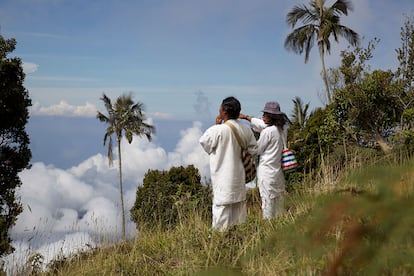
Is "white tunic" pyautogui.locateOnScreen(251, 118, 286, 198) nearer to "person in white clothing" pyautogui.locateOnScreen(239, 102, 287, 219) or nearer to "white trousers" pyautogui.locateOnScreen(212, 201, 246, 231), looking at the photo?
"person in white clothing" pyautogui.locateOnScreen(239, 102, 287, 219)

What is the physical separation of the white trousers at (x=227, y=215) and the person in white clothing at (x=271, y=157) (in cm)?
32

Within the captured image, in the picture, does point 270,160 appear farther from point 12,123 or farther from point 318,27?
point 318,27

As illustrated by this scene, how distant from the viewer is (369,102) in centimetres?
2022

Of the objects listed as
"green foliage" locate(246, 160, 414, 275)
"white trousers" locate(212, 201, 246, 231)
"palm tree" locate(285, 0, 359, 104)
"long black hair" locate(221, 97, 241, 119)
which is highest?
"palm tree" locate(285, 0, 359, 104)

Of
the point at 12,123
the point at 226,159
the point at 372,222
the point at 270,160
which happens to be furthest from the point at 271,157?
the point at 12,123

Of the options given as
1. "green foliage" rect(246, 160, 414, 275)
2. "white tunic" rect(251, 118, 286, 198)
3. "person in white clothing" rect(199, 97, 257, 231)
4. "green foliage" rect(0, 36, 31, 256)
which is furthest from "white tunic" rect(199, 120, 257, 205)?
"green foliage" rect(0, 36, 31, 256)

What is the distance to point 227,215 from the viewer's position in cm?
567

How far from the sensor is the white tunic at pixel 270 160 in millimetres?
5902

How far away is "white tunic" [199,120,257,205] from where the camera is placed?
5547 millimetres

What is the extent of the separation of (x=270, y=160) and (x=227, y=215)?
87 centimetres

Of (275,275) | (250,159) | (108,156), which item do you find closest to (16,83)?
(250,159)

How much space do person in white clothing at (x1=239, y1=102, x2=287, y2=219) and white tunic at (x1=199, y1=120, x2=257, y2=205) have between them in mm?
371

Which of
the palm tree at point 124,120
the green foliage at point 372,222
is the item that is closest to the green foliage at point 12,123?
the green foliage at point 372,222

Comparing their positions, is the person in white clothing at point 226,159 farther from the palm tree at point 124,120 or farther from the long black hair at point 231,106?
the palm tree at point 124,120
